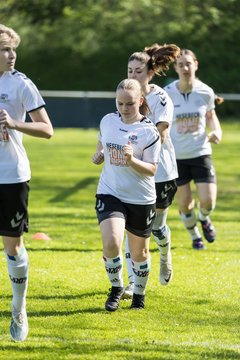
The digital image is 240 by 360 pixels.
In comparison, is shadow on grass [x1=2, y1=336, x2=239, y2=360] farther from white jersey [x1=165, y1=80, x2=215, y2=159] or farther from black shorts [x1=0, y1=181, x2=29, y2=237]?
white jersey [x1=165, y1=80, x2=215, y2=159]

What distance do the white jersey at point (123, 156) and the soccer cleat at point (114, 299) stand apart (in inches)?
30.8

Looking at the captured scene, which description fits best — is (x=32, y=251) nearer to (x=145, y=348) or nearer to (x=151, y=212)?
(x=151, y=212)

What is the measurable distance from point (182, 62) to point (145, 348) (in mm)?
4875

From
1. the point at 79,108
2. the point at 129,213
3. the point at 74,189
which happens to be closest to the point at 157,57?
the point at 129,213

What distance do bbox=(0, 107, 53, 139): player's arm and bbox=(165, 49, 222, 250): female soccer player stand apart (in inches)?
176

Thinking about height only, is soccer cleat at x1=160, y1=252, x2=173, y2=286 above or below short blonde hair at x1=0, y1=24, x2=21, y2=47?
below

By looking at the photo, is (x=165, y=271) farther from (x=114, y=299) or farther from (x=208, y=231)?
(x=208, y=231)

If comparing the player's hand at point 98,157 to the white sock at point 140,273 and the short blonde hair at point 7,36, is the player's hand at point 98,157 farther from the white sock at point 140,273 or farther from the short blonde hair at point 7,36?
the short blonde hair at point 7,36

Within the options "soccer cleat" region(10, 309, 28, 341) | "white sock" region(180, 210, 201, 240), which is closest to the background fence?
"white sock" region(180, 210, 201, 240)

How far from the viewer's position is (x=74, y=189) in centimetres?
1847

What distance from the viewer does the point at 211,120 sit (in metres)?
11.4

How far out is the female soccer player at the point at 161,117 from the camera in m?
8.44

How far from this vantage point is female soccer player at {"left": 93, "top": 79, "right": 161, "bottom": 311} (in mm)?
7531

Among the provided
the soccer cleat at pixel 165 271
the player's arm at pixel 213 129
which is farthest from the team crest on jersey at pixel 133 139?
the player's arm at pixel 213 129
